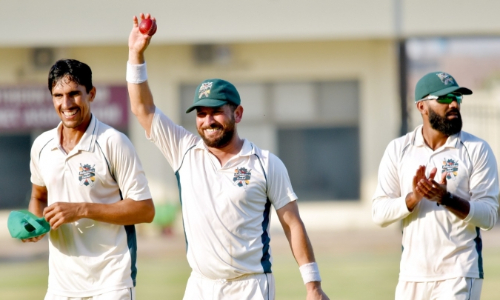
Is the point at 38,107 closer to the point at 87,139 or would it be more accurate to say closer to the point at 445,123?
the point at 87,139

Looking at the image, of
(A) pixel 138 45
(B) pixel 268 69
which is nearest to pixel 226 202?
(A) pixel 138 45

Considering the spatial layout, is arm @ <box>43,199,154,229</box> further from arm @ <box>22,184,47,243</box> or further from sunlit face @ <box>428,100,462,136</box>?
sunlit face @ <box>428,100,462,136</box>

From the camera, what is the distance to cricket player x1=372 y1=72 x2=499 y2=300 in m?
5.30

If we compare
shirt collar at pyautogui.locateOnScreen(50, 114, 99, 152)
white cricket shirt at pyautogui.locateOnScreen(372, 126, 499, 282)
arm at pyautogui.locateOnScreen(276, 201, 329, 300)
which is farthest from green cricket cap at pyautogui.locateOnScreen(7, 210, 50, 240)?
white cricket shirt at pyautogui.locateOnScreen(372, 126, 499, 282)

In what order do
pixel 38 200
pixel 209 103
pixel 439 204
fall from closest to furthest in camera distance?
pixel 209 103 → pixel 439 204 → pixel 38 200

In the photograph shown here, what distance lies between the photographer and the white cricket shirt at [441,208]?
17.5 feet

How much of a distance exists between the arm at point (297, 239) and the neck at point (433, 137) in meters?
1.12

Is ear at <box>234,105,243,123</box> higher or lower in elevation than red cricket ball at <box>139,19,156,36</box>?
lower

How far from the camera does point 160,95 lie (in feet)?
69.2

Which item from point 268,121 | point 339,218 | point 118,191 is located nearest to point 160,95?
point 268,121

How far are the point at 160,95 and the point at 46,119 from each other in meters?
2.88

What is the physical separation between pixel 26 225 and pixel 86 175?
0.45 meters

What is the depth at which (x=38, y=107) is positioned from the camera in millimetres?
Result: 21000

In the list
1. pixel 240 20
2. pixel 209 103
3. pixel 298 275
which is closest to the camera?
pixel 209 103
